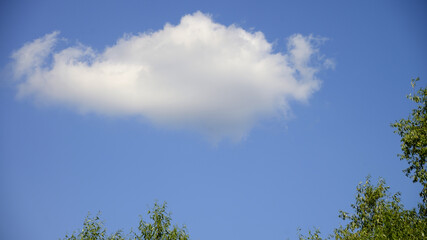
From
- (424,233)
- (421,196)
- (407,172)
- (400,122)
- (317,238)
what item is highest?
(400,122)

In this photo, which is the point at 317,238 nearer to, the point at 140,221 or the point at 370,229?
the point at 370,229

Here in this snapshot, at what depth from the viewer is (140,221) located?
38750 millimetres

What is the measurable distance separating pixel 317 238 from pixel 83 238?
25461 mm

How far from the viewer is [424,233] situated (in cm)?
3225

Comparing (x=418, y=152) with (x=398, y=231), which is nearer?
(x=398, y=231)

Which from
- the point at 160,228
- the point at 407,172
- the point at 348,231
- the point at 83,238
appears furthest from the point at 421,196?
the point at 83,238

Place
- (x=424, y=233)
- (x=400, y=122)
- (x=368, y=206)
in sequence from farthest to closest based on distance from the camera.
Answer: (x=368, y=206) → (x=400, y=122) → (x=424, y=233)

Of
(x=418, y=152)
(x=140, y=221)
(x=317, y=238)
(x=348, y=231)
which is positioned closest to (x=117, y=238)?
(x=140, y=221)

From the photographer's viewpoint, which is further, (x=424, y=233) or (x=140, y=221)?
(x=140, y=221)

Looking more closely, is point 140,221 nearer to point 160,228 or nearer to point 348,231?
point 160,228

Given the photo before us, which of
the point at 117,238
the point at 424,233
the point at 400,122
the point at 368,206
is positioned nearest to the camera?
the point at 424,233

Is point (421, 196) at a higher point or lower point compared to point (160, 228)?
higher

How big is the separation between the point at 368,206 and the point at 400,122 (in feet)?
37.2

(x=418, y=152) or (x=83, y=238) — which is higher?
(x=418, y=152)
